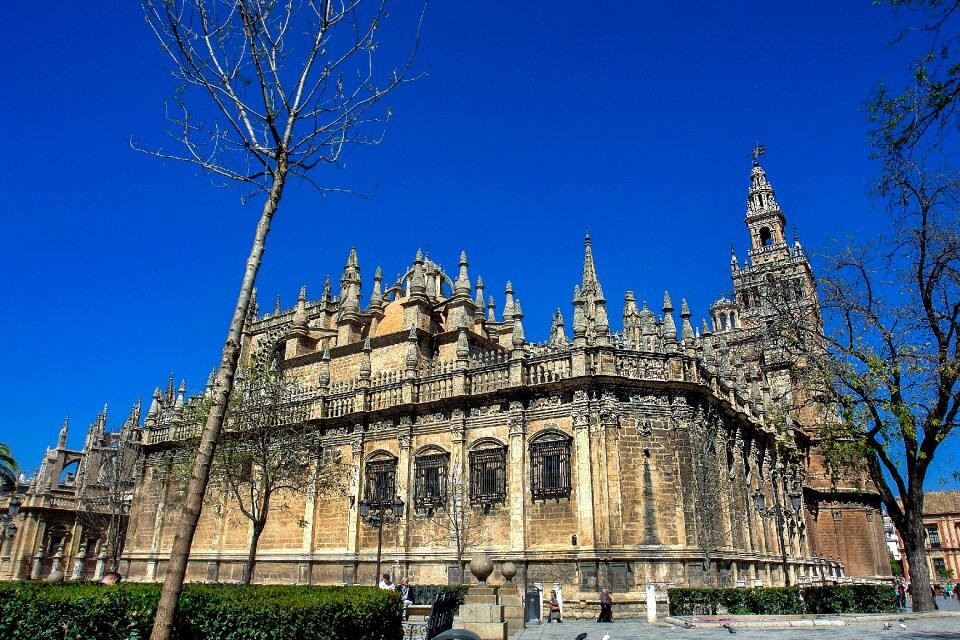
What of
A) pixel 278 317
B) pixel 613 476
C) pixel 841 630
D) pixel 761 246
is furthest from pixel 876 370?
pixel 761 246

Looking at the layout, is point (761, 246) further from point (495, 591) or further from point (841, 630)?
point (495, 591)

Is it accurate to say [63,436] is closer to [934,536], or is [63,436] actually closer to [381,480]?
[381,480]

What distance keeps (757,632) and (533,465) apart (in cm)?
902

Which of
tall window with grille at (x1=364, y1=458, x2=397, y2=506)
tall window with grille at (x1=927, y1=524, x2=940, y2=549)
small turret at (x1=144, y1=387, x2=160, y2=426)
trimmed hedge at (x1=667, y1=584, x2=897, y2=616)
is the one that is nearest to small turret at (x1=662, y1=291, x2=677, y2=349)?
trimmed hedge at (x1=667, y1=584, x2=897, y2=616)

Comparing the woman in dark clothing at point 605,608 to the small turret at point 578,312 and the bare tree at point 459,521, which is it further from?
the small turret at point 578,312

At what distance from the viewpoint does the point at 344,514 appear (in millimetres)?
26016

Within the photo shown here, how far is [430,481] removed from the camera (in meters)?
24.6

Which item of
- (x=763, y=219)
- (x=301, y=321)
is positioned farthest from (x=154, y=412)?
(x=763, y=219)

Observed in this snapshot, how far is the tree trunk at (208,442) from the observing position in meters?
7.92

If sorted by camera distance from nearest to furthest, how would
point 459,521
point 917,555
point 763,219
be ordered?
point 917,555, point 459,521, point 763,219

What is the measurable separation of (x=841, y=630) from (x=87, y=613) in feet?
50.5

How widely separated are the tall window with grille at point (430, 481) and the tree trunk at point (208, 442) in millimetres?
15530

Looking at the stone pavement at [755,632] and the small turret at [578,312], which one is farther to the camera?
the small turret at [578,312]

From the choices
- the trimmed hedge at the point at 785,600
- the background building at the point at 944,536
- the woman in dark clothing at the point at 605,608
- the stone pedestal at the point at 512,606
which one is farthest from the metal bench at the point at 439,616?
the background building at the point at 944,536
